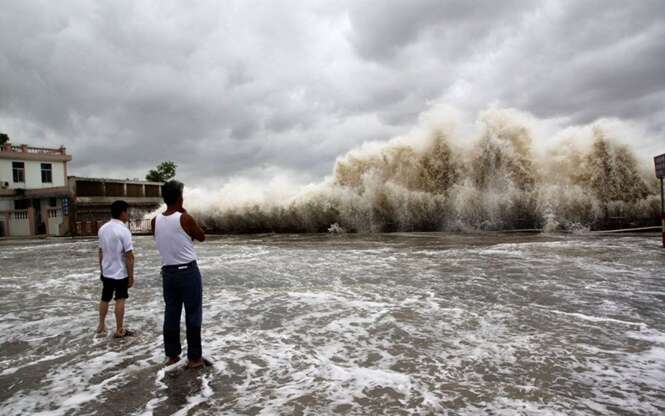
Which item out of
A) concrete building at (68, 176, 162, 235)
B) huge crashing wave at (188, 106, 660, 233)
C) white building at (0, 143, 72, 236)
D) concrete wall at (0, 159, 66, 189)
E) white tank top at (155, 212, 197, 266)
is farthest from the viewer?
concrete wall at (0, 159, 66, 189)

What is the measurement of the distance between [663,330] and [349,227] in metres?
17.5

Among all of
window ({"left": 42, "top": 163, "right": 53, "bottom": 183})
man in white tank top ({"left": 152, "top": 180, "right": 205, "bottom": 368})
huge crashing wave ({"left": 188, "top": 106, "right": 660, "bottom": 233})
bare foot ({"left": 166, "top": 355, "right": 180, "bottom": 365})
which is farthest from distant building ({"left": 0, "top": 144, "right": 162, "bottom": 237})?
man in white tank top ({"left": 152, "top": 180, "right": 205, "bottom": 368})

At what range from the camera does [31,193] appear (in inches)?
1308

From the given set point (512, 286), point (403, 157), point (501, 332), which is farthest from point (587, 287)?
point (403, 157)

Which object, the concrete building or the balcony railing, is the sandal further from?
the balcony railing

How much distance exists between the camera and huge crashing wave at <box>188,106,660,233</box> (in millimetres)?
17172

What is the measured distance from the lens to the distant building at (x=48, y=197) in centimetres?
3122

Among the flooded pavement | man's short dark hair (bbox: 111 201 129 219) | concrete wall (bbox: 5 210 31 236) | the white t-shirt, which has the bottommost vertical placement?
the flooded pavement

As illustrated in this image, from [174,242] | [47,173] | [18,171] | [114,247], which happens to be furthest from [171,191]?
[47,173]

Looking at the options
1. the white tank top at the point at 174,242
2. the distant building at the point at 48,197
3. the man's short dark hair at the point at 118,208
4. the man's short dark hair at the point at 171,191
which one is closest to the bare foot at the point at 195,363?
the white tank top at the point at 174,242

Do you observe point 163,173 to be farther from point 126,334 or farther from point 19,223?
point 126,334

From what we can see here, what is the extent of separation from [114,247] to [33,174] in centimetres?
3852

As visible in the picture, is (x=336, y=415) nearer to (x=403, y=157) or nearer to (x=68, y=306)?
(x=68, y=306)

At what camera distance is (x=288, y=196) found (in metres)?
23.9
